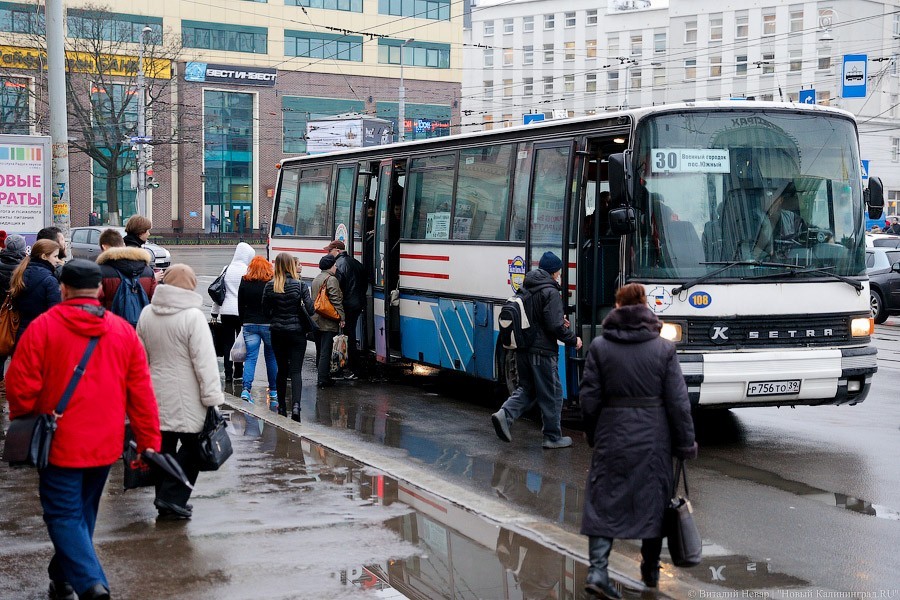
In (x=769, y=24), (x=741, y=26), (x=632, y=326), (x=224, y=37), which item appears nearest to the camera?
(x=632, y=326)

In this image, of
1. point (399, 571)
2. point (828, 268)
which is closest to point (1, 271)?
point (399, 571)

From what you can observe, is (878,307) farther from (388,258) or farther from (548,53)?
(548,53)

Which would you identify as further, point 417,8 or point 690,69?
point 690,69

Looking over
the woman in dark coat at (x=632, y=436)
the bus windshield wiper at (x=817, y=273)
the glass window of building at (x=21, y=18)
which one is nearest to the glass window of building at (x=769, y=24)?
the glass window of building at (x=21, y=18)

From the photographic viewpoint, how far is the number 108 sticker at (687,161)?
33.4ft

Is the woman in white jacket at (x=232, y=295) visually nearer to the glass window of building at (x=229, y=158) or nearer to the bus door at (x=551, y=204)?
the bus door at (x=551, y=204)

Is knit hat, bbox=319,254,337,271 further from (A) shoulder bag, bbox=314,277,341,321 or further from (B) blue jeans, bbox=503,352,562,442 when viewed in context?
(B) blue jeans, bbox=503,352,562,442

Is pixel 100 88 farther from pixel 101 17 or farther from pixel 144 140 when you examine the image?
pixel 144 140

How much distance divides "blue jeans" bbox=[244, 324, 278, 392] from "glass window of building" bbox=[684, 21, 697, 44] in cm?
7358

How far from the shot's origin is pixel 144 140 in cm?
4872

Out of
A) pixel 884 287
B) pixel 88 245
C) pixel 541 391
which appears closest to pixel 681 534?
pixel 541 391

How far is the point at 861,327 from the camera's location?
34.6 feet

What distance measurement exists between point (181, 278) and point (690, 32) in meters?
79.2

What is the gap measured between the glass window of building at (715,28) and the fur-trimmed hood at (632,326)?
255 ft
